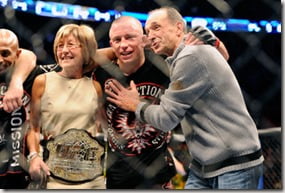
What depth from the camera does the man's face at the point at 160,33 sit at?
4.75 ft

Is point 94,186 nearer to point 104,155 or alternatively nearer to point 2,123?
point 104,155

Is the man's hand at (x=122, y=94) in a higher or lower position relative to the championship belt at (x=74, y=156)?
higher

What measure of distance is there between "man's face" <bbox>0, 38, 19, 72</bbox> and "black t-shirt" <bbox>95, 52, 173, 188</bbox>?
0.89 ft

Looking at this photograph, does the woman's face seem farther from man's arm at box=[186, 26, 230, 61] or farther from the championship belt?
man's arm at box=[186, 26, 230, 61]

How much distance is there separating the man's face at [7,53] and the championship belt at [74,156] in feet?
0.94

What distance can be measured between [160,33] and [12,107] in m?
0.54

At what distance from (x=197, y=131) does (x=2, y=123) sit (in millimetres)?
662

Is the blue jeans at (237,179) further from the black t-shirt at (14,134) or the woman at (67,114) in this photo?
the black t-shirt at (14,134)

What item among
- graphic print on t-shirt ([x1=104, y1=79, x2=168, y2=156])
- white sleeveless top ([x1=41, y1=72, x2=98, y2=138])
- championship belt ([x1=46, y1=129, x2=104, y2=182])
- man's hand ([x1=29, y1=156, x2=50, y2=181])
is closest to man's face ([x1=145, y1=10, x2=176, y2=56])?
graphic print on t-shirt ([x1=104, y1=79, x2=168, y2=156])

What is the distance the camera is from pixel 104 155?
1.59 metres

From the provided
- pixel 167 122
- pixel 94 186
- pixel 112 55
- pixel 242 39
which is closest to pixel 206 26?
pixel 242 39

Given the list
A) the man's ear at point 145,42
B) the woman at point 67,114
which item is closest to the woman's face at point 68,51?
the woman at point 67,114

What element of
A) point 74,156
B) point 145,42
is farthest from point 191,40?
point 74,156

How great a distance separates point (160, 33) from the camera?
147cm
